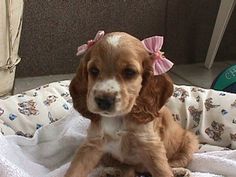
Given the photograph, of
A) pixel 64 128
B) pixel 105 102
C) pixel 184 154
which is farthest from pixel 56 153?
pixel 105 102

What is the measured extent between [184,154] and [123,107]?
377 millimetres

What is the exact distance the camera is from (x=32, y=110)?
5.33ft

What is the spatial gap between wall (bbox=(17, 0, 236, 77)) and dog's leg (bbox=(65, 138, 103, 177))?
1174 mm

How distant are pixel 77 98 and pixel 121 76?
187mm

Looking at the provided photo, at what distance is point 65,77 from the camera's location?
2422mm

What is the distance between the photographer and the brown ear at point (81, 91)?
1228 mm

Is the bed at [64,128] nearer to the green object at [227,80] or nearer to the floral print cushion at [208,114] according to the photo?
the floral print cushion at [208,114]

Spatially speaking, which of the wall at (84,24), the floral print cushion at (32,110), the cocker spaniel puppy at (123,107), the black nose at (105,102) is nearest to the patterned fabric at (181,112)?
the floral print cushion at (32,110)

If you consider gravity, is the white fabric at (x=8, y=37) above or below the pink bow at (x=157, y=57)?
below

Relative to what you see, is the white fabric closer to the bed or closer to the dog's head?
the bed

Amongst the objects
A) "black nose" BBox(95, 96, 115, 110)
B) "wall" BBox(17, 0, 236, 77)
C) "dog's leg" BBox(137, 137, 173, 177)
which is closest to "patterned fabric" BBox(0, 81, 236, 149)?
"dog's leg" BBox(137, 137, 173, 177)

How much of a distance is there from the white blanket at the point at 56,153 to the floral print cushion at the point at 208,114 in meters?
0.11

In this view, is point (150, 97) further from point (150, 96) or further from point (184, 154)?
point (184, 154)

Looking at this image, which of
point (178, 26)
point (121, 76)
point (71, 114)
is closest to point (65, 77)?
A: point (178, 26)
